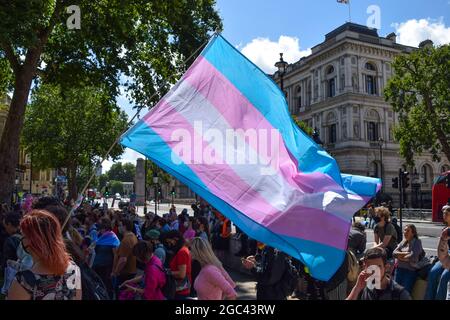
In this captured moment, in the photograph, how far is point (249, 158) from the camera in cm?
502

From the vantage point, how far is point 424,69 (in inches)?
1527

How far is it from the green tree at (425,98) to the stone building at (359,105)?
18.8 metres

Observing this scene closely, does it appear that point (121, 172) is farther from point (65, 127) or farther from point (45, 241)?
point (45, 241)

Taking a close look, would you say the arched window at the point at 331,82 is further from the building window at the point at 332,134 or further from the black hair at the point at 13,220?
the black hair at the point at 13,220

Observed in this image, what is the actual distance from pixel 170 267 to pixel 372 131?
61157 millimetres

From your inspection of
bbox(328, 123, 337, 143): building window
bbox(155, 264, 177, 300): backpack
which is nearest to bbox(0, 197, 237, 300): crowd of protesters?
bbox(155, 264, 177, 300): backpack

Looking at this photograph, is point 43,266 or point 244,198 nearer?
point 43,266

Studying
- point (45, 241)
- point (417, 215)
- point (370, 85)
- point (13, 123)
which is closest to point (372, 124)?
point (370, 85)

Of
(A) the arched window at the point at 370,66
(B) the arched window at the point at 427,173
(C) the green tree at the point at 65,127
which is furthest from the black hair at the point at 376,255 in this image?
(B) the arched window at the point at 427,173

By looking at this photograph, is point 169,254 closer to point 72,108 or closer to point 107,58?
point 107,58

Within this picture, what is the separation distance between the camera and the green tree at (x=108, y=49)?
17.2m

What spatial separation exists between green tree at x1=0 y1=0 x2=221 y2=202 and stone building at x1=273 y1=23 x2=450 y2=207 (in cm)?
4310

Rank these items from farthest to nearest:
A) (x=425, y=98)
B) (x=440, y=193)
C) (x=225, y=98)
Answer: (x=425, y=98) → (x=440, y=193) → (x=225, y=98)

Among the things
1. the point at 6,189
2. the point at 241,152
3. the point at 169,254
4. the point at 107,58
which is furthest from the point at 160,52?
the point at 241,152
